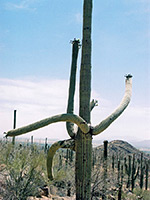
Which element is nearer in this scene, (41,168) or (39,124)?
Result: (39,124)

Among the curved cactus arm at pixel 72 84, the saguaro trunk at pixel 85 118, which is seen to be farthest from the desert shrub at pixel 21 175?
the saguaro trunk at pixel 85 118

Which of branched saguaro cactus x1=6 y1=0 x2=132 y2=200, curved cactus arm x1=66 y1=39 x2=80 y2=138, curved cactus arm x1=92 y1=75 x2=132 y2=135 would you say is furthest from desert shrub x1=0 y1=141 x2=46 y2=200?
curved cactus arm x1=92 y1=75 x2=132 y2=135

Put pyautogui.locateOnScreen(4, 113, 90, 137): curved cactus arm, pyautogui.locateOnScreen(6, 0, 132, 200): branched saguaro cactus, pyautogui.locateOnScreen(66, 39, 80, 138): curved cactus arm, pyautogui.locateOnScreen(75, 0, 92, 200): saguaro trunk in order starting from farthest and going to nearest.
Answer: pyautogui.locateOnScreen(66, 39, 80, 138): curved cactus arm
pyautogui.locateOnScreen(75, 0, 92, 200): saguaro trunk
pyautogui.locateOnScreen(6, 0, 132, 200): branched saguaro cactus
pyautogui.locateOnScreen(4, 113, 90, 137): curved cactus arm

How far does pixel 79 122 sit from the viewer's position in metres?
5.28

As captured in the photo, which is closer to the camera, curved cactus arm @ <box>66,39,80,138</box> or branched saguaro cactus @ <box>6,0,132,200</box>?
branched saguaro cactus @ <box>6,0,132,200</box>

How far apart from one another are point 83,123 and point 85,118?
396 mm

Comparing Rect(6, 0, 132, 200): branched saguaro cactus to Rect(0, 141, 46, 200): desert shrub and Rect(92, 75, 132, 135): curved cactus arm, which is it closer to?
Rect(92, 75, 132, 135): curved cactus arm

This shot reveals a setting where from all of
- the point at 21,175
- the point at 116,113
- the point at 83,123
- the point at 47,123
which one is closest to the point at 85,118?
the point at 83,123

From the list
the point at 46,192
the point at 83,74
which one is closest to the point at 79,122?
the point at 83,74

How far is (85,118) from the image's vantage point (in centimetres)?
571

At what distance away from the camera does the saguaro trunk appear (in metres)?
5.43

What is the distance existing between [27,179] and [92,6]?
7267 mm

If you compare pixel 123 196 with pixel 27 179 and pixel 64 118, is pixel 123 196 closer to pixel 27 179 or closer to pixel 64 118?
pixel 27 179

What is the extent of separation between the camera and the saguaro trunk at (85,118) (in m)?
5.43
